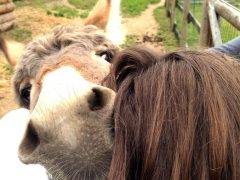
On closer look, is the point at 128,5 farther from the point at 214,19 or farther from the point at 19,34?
the point at 214,19

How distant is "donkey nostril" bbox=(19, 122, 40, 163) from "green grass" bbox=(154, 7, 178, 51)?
575cm

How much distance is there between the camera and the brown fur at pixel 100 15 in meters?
2.26

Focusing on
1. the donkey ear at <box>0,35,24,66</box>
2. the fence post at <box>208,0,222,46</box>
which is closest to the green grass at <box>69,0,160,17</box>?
the fence post at <box>208,0,222,46</box>

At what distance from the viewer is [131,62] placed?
1.05m

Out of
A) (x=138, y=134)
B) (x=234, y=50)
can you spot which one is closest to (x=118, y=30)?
(x=234, y=50)

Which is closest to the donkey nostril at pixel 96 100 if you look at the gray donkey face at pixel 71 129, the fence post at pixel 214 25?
the gray donkey face at pixel 71 129

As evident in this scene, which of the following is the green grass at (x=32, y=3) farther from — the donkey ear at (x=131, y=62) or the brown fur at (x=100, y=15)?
the donkey ear at (x=131, y=62)

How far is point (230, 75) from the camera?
3.05 feet

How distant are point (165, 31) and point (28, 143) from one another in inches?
312

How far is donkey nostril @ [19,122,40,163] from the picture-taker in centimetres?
111

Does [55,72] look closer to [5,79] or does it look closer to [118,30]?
[118,30]

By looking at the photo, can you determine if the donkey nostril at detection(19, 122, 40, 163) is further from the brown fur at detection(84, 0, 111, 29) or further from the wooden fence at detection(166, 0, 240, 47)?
the wooden fence at detection(166, 0, 240, 47)

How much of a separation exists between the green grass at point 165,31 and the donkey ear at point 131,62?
572 centimetres

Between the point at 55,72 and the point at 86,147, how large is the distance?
0.41 m
